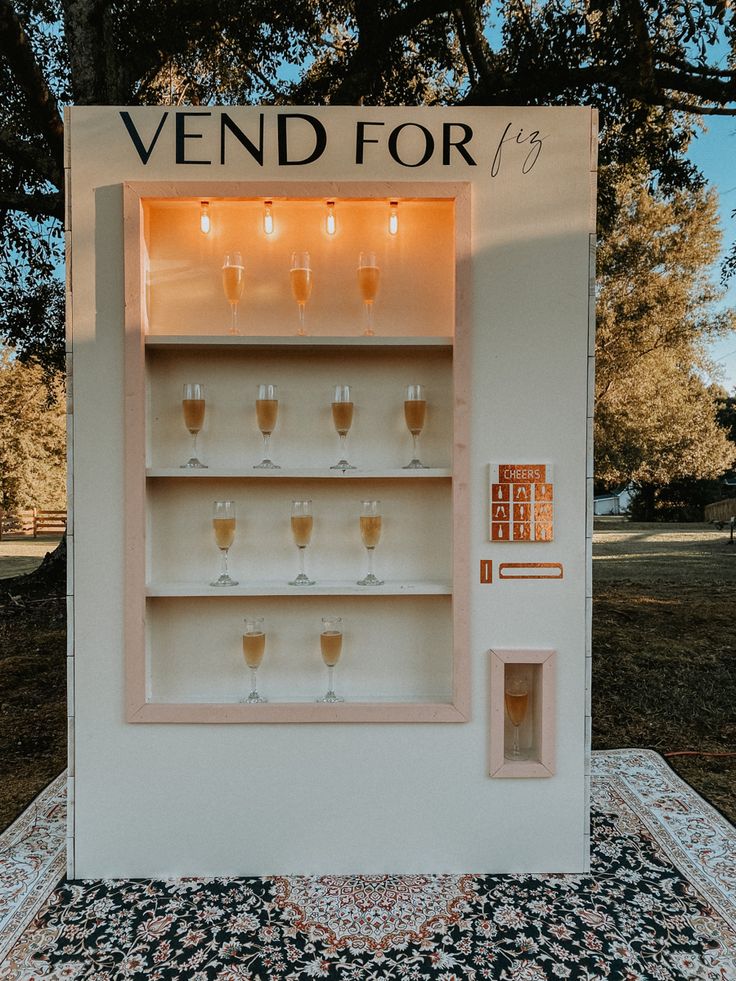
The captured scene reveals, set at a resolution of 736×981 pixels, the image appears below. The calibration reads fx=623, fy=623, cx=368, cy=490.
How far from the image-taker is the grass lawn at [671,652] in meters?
3.54

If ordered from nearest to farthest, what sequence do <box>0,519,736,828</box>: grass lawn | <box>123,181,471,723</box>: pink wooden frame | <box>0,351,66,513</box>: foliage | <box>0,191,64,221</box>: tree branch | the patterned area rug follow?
the patterned area rug → <box>123,181,471,723</box>: pink wooden frame → <box>0,519,736,828</box>: grass lawn → <box>0,191,64,221</box>: tree branch → <box>0,351,66,513</box>: foliage

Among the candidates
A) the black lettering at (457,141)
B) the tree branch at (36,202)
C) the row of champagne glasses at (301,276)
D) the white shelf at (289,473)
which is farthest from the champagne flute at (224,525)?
the tree branch at (36,202)

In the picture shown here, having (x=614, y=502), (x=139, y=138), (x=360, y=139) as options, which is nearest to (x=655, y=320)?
(x=614, y=502)

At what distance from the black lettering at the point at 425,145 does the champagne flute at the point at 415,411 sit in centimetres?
76

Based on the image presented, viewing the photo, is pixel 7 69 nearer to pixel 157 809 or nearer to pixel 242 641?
pixel 242 641

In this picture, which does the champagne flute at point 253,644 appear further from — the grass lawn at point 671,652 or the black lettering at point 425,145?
the grass lawn at point 671,652

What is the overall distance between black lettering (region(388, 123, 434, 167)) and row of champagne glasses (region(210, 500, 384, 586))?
46.1 inches

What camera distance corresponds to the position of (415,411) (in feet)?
7.08

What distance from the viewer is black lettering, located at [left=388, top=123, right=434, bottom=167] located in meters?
2.12

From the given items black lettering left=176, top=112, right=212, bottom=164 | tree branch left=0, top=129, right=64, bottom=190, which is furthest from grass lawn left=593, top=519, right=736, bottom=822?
tree branch left=0, top=129, right=64, bottom=190

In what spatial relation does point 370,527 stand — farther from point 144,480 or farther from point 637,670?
point 637,670

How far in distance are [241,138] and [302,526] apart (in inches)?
52.6

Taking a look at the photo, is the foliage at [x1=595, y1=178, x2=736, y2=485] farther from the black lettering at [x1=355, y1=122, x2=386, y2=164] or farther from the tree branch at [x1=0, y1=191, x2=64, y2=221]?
the black lettering at [x1=355, y1=122, x2=386, y2=164]

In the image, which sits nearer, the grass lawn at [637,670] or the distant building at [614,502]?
the grass lawn at [637,670]
